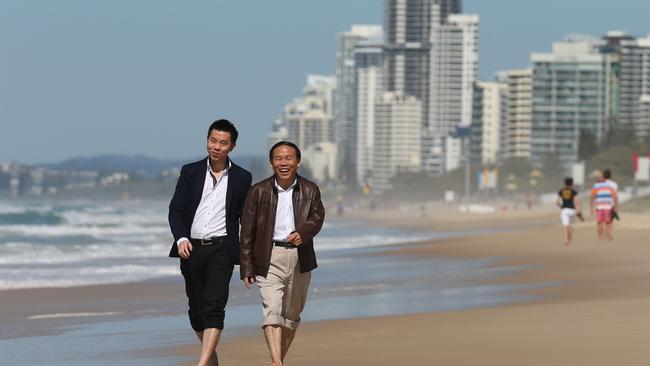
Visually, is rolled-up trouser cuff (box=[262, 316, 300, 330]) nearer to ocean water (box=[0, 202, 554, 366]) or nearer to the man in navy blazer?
the man in navy blazer

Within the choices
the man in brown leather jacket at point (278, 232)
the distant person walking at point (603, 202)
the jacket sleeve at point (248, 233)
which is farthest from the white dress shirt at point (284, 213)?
the distant person walking at point (603, 202)

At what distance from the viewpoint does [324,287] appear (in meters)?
16.9

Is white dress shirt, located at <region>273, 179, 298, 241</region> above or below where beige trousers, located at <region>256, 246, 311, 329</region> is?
above

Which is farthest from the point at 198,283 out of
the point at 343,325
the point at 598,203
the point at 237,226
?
the point at 598,203

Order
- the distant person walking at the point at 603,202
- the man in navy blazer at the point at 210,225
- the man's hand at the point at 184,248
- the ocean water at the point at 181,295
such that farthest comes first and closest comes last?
the distant person walking at the point at 603,202, the ocean water at the point at 181,295, the man in navy blazer at the point at 210,225, the man's hand at the point at 184,248

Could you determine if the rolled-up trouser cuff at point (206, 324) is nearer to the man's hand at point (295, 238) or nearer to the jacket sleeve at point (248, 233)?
the jacket sleeve at point (248, 233)

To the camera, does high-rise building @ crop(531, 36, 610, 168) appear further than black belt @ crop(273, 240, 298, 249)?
Yes

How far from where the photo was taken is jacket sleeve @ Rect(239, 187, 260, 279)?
7.61 m

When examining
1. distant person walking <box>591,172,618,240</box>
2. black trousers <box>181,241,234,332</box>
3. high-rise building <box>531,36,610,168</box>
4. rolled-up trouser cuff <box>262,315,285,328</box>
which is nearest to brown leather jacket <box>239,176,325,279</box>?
black trousers <box>181,241,234,332</box>

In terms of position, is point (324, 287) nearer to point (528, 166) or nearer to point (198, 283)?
point (198, 283)

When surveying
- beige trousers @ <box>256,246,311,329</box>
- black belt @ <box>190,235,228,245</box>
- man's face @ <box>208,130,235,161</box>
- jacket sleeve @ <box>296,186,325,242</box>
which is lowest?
beige trousers @ <box>256,246,311,329</box>

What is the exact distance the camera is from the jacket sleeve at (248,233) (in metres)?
7.61

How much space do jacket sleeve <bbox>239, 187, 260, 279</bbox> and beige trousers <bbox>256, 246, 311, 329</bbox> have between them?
101 mm

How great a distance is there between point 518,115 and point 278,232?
182350 millimetres
